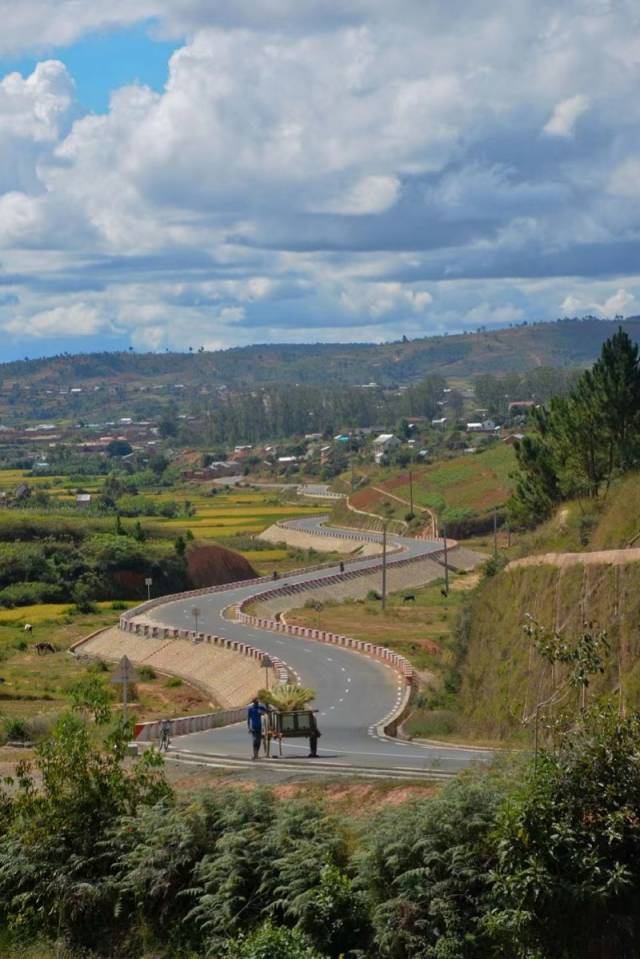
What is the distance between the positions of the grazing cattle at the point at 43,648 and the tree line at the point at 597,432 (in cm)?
2254

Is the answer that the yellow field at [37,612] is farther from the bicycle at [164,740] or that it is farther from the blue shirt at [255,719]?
the blue shirt at [255,719]

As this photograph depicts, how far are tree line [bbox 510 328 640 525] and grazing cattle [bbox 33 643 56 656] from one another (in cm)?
2254

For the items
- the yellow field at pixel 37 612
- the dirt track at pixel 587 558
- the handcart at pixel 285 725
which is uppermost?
the dirt track at pixel 587 558

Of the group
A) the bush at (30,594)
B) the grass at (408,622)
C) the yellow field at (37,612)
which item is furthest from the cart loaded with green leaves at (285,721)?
the bush at (30,594)

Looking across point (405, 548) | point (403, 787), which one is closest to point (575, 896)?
point (403, 787)

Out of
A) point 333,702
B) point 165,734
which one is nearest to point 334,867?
point 165,734

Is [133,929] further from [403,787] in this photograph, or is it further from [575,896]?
[575,896]

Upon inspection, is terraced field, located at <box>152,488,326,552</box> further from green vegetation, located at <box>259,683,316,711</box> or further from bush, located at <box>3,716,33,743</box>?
green vegetation, located at <box>259,683,316,711</box>

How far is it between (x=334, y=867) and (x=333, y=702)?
97.0 ft

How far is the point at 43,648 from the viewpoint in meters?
67.8

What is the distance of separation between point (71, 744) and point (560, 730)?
585 cm

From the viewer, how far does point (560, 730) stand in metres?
15.2

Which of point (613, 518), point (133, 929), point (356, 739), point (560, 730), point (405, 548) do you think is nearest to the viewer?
point (560, 730)

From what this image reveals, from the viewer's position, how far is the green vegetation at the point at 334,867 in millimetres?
13812
